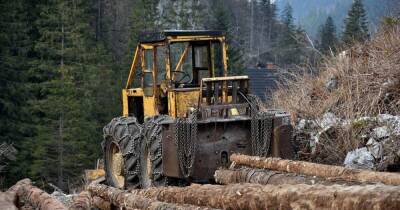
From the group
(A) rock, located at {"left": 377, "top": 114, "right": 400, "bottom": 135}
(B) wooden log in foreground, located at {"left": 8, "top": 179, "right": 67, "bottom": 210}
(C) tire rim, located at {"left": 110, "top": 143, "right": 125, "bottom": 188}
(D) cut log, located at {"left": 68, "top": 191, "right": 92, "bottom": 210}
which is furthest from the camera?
(C) tire rim, located at {"left": 110, "top": 143, "right": 125, "bottom": 188}

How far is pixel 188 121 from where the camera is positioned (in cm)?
908

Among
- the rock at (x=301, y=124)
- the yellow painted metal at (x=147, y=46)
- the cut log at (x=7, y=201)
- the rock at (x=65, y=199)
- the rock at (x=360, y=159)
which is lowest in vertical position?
the rock at (x=65, y=199)

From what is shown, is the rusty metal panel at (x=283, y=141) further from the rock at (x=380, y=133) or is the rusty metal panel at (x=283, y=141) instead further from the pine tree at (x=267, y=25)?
the pine tree at (x=267, y=25)

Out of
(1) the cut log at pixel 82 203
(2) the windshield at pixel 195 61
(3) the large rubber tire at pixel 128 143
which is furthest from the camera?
(2) the windshield at pixel 195 61

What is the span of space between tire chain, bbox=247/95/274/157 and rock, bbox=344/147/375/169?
54.5 inches

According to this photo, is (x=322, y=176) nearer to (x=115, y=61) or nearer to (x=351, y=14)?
(x=115, y=61)

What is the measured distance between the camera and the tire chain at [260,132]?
948 centimetres

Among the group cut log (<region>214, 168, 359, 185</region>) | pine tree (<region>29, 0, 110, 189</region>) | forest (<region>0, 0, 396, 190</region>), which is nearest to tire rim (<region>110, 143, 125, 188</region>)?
cut log (<region>214, 168, 359, 185</region>)

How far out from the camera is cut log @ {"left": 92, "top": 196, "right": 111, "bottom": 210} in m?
8.08

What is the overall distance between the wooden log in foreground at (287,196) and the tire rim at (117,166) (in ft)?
14.6

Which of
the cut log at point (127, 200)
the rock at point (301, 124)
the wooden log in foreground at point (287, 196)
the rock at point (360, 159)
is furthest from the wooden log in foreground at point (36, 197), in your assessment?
the rock at point (301, 124)

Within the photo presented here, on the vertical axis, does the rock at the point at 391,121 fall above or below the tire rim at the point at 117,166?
above

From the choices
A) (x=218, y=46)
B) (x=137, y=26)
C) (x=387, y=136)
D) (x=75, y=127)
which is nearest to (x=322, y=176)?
(x=387, y=136)

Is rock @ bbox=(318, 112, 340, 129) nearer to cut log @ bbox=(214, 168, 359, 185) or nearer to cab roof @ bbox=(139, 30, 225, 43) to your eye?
cab roof @ bbox=(139, 30, 225, 43)
